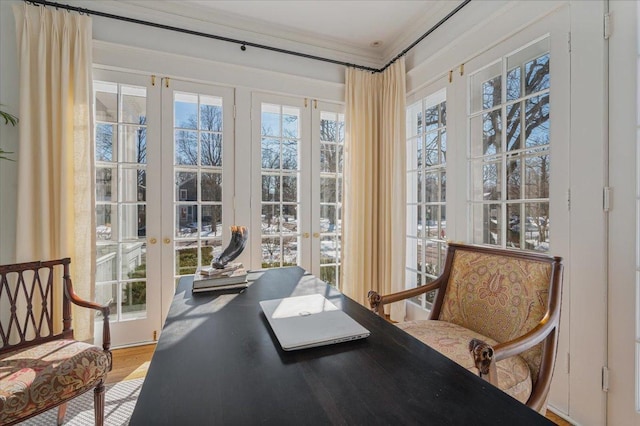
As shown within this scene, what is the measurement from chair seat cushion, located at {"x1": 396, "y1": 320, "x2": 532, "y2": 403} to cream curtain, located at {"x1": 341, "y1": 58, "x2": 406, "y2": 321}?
135cm

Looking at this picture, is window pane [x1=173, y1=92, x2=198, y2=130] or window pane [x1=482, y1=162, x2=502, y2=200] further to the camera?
window pane [x1=173, y1=92, x2=198, y2=130]

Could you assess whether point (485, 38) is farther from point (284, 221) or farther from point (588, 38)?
point (284, 221)

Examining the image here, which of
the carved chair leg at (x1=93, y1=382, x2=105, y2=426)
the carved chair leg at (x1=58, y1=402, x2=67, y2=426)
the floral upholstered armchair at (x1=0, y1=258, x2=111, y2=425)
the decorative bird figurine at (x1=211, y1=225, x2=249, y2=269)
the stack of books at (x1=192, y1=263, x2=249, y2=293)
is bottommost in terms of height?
the carved chair leg at (x1=58, y1=402, x2=67, y2=426)

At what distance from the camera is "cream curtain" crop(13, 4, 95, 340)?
209 cm

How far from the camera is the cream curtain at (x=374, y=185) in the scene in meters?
2.92

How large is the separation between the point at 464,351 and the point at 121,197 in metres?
2.65

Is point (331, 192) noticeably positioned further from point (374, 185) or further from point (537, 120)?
point (537, 120)

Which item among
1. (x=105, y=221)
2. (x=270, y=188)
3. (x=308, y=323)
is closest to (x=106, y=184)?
(x=105, y=221)

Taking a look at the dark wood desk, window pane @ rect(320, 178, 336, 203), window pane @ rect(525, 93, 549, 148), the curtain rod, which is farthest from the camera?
window pane @ rect(320, 178, 336, 203)

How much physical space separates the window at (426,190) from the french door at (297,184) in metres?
0.73

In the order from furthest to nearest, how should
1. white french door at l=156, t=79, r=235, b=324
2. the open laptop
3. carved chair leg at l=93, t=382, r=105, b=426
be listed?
white french door at l=156, t=79, r=235, b=324 → carved chair leg at l=93, t=382, r=105, b=426 → the open laptop

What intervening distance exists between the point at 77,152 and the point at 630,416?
3619 millimetres

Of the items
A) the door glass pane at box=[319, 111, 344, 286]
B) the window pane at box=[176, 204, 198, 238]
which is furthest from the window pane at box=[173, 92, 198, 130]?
the door glass pane at box=[319, 111, 344, 286]

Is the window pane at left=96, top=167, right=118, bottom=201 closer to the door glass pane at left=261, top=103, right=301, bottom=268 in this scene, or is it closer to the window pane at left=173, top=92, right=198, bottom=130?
the window pane at left=173, top=92, right=198, bottom=130
